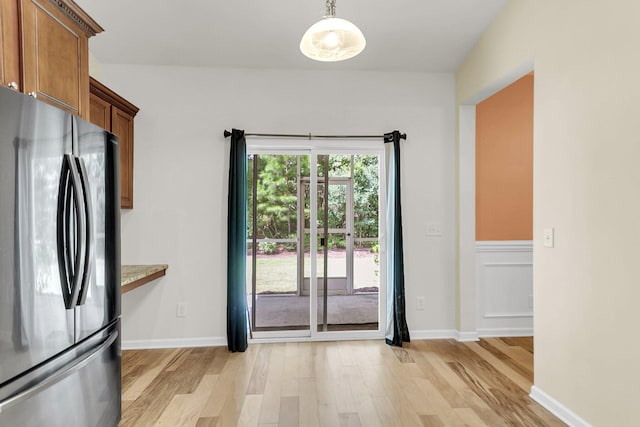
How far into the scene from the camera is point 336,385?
2707 mm

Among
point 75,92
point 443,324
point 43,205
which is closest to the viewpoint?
point 43,205

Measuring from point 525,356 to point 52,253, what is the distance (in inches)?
142

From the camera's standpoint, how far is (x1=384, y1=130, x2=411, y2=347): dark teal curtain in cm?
356

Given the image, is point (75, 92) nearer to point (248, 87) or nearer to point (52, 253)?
point (52, 253)

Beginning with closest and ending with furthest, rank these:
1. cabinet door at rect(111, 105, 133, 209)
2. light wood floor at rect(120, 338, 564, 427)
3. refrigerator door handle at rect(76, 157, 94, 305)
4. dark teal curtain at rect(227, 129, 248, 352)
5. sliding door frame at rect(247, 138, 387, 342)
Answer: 1. refrigerator door handle at rect(76, 157, 94, 305)
2. light wood floor at rect(120, 338, 564, 427)
3. cabinet door at rect(111, 105, 133, 209)
4. dark teal curtain at rect(227, 129, 248, 352)
5. sliding door frame at rect(247, 138, 387, 342)

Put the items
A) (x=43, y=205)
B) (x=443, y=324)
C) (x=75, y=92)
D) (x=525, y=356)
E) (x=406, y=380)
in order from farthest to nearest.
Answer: (x=443, y=324)
(x=525, y=356)
(x=406, y=380)
(x=75, y=92)
(x=43, y=205)

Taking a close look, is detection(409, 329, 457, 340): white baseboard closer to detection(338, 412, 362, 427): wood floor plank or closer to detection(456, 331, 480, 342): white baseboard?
detection(456, 331, 480, 342): white baseboard

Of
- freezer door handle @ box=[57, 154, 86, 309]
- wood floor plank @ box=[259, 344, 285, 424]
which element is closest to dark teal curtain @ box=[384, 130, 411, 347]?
wood floor plank @ box=[259, 344, 285, 424]

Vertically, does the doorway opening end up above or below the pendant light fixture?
below

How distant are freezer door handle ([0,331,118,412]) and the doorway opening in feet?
6.11

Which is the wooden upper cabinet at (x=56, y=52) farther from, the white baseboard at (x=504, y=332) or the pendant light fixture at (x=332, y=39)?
the white baseboard at (x=504, y=332)

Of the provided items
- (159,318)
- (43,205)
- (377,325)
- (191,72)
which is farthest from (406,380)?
(191,72)

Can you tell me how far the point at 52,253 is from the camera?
142 centimetres

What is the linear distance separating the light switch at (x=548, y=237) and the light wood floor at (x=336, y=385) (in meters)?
1.08
